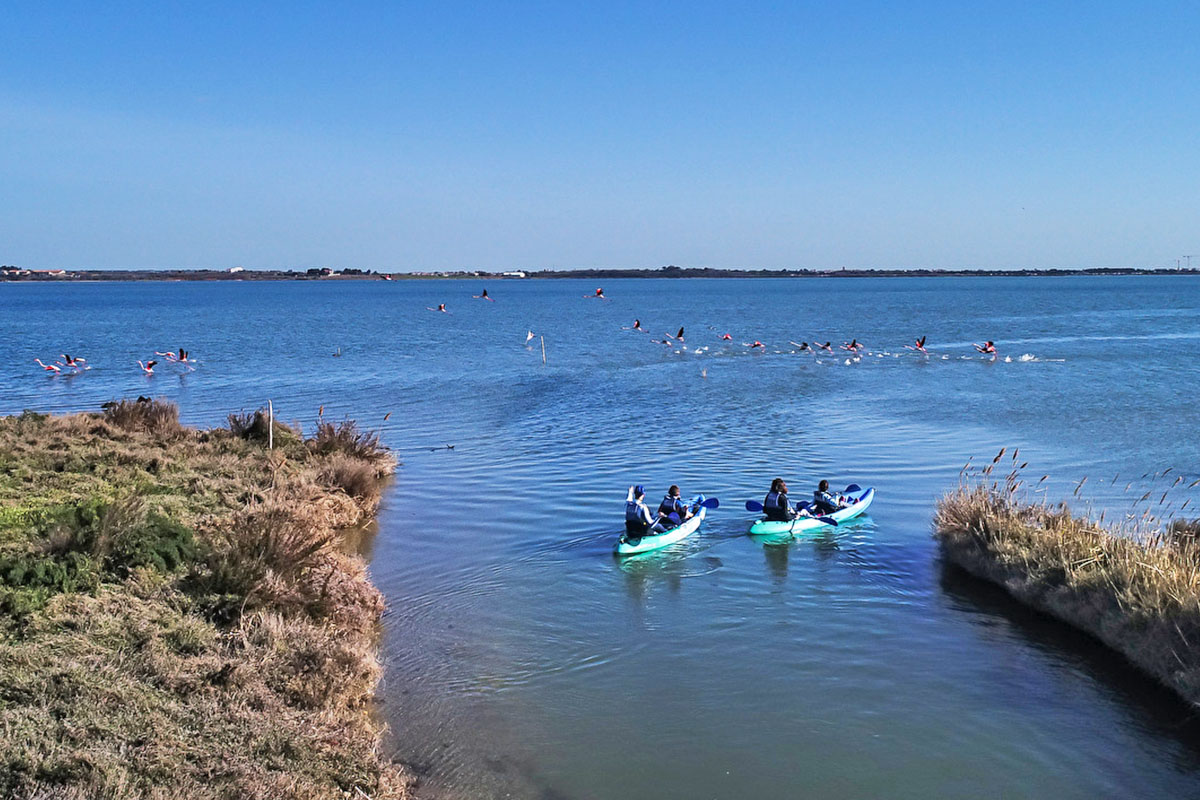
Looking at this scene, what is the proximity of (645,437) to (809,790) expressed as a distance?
19083mm

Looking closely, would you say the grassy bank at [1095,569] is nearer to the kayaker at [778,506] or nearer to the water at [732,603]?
the water at [732,603]

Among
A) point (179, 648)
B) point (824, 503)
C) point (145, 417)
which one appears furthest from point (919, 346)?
point (179, 648)

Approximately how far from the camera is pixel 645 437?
28.2m

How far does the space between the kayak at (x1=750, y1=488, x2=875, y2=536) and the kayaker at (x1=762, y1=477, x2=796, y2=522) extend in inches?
4.3

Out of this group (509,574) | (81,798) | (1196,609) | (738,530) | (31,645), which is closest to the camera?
(81,798)

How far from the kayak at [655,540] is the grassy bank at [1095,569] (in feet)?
14.0

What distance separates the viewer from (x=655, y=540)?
1695 centimetres

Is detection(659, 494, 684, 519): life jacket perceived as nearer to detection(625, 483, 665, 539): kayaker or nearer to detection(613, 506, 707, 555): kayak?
detection(613, 506, 707, 555): kayak

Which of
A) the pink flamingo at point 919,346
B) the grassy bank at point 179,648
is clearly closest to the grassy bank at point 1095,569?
the grassy bank at point 179,648

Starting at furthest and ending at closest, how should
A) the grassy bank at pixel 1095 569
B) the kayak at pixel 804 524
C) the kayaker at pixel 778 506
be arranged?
the kayaker at pixel 778 506 → the kayak at pixel 804 524 → the grassy bank at pixel 1095 569

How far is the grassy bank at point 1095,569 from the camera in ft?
35.9

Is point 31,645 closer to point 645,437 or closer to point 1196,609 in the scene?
point 1196,609

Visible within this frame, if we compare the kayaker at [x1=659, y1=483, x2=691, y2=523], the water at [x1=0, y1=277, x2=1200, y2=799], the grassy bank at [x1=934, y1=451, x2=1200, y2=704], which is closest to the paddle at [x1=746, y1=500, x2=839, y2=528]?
the water at [x1=0, y1=277, x2=1200, y2=799]

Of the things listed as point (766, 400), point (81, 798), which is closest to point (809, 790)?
point (81, 798)
